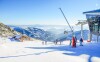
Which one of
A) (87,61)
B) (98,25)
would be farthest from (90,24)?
(87,61)

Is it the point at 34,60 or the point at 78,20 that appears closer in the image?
the point at 34,60

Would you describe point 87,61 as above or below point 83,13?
below

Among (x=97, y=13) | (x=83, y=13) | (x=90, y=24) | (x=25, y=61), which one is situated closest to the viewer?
(x=25, y=61)

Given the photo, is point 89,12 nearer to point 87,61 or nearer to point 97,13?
point 97,13

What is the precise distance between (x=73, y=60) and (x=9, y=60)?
607 cm

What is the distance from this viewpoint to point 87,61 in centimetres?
1944

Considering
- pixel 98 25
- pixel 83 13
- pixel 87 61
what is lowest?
pixel 87 61

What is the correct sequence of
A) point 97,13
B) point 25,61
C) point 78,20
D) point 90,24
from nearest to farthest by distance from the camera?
point 25,61
point 97,13
point 90,24
point 78,20

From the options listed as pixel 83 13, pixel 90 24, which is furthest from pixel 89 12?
pixel 90 24

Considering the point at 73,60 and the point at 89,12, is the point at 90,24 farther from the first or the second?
the point at 73,60

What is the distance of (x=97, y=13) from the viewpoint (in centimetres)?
4800

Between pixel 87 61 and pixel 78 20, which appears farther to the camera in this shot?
pixel 78 20

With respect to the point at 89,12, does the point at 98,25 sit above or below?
below

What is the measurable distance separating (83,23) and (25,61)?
4669 centimetres
